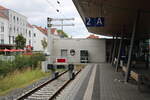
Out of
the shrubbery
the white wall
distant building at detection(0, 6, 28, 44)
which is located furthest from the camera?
distant building at detection(0, 6, 28, 44)

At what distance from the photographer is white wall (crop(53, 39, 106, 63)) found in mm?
38969

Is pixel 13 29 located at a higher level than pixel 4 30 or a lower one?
higher

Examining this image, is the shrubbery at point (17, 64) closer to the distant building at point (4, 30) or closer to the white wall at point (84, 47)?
the white wall at point (84, 47)

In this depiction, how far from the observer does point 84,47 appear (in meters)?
39.1

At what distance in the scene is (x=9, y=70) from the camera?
18109 mm

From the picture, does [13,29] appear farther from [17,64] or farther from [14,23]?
[17,64]

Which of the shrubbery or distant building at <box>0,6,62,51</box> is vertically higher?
distant building at <box>0,6,62,51</box>

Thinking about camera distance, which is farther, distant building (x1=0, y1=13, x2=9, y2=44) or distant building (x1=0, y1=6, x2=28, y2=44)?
→ distant building (x1=0, y1=6, x2=28, y2=44)

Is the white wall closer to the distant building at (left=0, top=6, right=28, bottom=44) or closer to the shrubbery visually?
the shrubbery

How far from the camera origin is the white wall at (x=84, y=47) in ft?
128

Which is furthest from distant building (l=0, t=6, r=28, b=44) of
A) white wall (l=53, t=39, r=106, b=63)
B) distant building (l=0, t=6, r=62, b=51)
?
white wall (l=53, t=39, r=106, b=63)

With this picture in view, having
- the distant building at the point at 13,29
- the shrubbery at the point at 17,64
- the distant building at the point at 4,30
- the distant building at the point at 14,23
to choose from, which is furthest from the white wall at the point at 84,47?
the distant building at the point at 14,23

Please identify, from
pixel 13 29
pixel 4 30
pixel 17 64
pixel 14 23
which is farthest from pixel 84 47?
pixel 14 23

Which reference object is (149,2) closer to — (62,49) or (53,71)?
(53,71)
